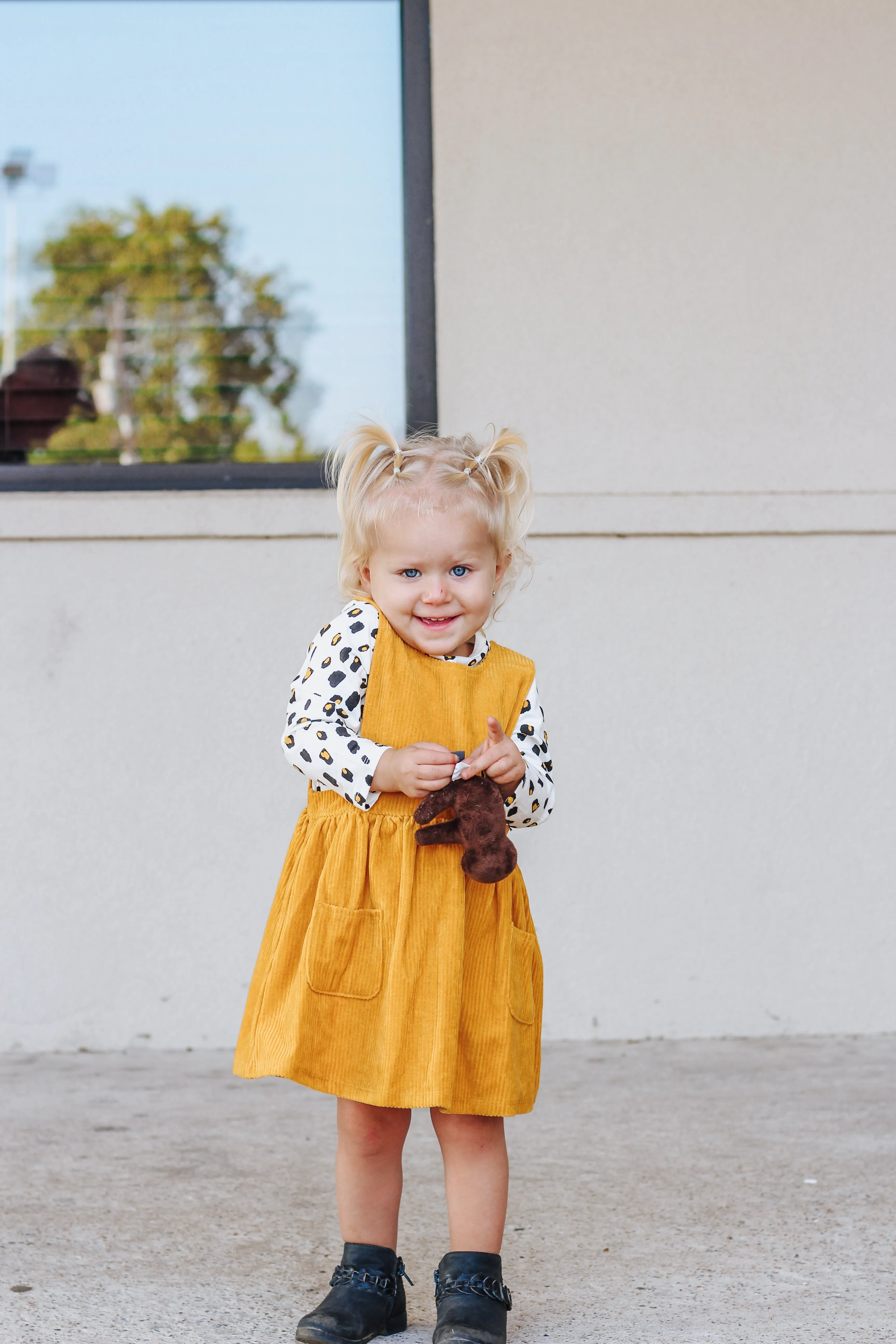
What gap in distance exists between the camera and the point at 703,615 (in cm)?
344

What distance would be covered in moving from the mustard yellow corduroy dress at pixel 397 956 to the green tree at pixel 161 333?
6.48 feet

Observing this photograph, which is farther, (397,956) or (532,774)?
(532,774)

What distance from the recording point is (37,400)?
3.76 metres

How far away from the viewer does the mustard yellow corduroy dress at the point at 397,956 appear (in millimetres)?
1763

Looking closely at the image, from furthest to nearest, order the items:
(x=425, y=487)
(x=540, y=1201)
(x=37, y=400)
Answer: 1. (x=37, y=400)
2. (x=540, y=1201)
3. (x=425, y=487)

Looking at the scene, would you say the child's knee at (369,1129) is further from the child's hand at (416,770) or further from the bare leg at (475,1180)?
the child's hand at (416,770)

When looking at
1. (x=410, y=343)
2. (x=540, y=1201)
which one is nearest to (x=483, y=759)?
(x=540, y=1201)

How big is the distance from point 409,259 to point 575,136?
0.53 m

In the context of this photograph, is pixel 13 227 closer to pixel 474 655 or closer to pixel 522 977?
pixel 474 655

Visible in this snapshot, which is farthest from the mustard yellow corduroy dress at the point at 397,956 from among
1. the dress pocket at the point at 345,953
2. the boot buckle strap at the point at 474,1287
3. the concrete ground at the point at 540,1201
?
the concrete ground at the point at 540,1201

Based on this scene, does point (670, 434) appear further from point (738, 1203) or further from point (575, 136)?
point (738, 1203)

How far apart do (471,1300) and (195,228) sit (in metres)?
3.03

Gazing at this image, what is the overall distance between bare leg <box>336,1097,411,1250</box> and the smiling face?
67 centimetres

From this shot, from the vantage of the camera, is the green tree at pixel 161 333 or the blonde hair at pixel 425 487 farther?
the green tree at pixel 161 333
